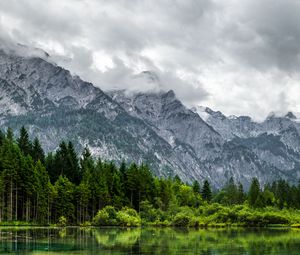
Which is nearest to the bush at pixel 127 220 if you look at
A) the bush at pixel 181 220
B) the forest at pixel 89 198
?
the forest at pixel 89 198

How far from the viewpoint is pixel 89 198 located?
141250 millimetres

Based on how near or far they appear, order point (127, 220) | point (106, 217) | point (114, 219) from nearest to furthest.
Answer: point (127, 220) < point (106, 217) < point (114, 219)

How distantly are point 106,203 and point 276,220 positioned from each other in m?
49.1

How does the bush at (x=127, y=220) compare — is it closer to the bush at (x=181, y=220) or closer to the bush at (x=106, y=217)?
the bush at (x=106, y=217)

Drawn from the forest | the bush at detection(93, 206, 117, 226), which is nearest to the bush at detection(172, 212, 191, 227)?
the forest

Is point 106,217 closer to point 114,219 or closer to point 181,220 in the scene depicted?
point 114,219

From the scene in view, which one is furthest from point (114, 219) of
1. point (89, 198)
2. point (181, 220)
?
point (181, 220)

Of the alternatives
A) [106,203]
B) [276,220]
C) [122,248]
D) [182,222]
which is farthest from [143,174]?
[122,248]

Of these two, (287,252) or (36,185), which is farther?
(36,185)

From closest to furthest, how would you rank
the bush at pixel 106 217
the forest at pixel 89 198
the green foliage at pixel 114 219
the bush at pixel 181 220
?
the forest at pixel 89 198
the bush at pixel 181 220
the green foliage at pixel 114 219
the bush at pixel 106 217

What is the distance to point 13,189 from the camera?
121 m

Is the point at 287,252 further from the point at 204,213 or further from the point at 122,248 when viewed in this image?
the point at 204,213

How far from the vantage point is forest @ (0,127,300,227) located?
123 metres

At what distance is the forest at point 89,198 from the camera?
4845 inches
